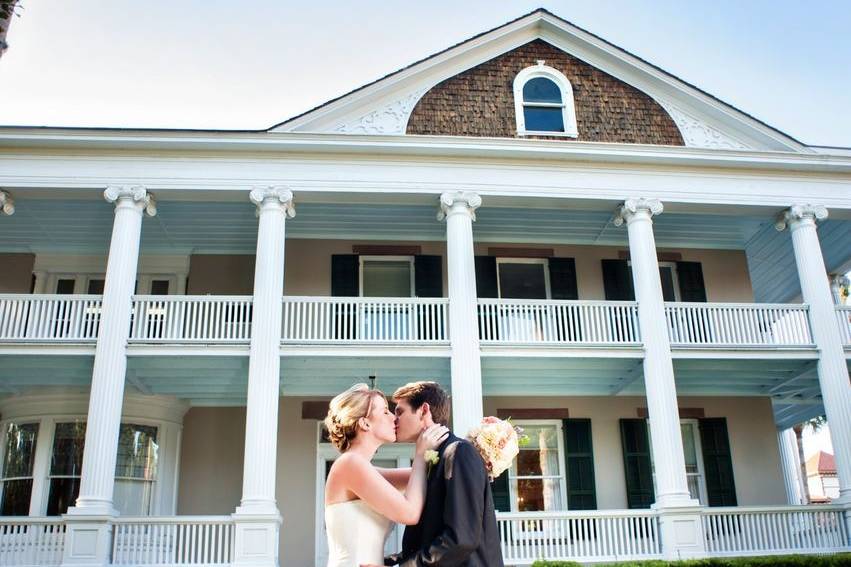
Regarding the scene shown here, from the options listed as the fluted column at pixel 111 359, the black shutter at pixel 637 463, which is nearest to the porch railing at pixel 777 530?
the black shutter at pixel 637 463

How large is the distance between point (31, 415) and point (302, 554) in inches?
229

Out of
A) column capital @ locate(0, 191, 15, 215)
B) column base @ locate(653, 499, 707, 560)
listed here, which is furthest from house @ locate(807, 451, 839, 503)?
column capital @ locate(0, 191, 15, 215)

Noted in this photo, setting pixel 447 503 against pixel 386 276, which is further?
pixel 386 276

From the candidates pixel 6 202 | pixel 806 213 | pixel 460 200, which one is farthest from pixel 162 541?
pixel 806 213

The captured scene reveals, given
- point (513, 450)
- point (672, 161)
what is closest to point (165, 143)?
point (672, 161)

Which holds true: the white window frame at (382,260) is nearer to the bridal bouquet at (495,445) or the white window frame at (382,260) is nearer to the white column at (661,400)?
the white column at (661,400)

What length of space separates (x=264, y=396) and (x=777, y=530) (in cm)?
912

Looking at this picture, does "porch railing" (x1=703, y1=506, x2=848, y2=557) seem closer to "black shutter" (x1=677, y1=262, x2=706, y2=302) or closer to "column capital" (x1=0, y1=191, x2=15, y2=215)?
"black shutter" (x1=677, y1=262, x2=706, y2=302)

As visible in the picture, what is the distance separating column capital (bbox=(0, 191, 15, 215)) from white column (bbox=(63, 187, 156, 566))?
73.5 inches

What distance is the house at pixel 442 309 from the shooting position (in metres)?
13.1

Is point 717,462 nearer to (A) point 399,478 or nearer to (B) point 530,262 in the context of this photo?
(B) point 530,262

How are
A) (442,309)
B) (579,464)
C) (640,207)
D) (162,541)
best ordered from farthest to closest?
(579,464)
(442,309)
(640,207)
(162,541)

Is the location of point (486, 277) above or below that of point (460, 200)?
below

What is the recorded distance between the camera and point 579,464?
619 inches
